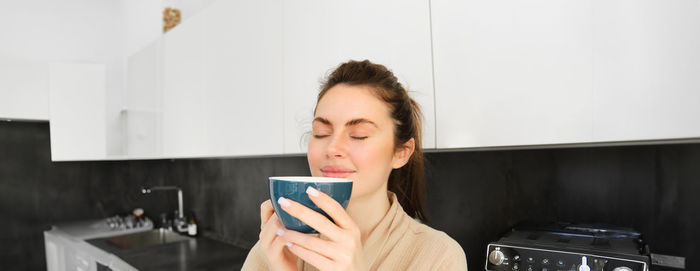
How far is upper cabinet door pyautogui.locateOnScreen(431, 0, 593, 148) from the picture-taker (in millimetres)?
853

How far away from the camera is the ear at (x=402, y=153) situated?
909 millimetres

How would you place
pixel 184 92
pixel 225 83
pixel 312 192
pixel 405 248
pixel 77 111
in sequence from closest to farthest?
pixel 312 192 < pixel 405 248 < pixel 225 83 < pixel 184 92 < pixel 77 111

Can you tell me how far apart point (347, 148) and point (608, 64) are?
539 mm

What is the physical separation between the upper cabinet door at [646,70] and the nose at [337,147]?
0.51m

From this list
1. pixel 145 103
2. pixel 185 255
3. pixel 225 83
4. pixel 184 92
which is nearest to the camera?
pixel 225 83

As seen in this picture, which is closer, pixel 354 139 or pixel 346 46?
pixel 354 139

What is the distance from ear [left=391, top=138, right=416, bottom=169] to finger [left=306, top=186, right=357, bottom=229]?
364 mm

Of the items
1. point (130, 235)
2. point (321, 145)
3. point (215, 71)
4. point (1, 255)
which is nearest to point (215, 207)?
point (130, 235)

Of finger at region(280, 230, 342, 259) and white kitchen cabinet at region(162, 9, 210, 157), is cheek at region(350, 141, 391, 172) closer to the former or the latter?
finger at region(280, 230, 342, 259)

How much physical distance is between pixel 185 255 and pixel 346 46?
1702mm

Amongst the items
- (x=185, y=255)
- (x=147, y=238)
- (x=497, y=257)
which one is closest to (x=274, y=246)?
(x=497, y=257)

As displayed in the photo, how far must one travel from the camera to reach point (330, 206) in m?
0.53

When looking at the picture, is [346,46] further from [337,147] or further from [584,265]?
[584,265]

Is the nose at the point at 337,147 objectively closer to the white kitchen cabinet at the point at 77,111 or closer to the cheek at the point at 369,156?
the cheek at the point at 369,156
